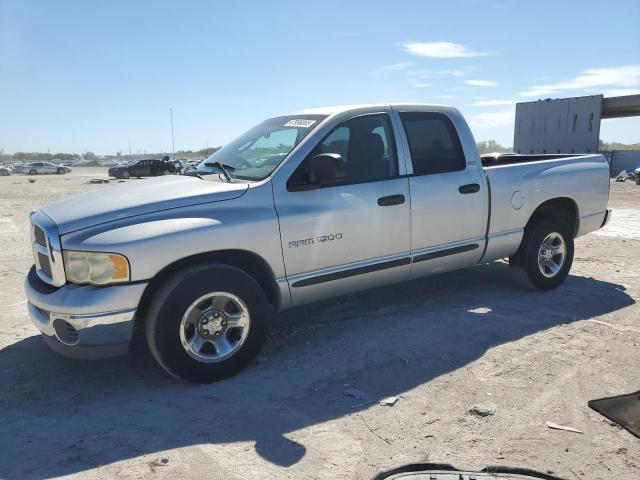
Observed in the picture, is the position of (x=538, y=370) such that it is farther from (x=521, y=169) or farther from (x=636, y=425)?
(x=521, y=169)

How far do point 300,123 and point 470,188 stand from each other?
1745mm

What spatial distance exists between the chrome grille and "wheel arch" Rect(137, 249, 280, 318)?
0.56 metres

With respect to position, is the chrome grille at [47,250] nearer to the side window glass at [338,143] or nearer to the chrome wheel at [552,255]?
the side window glass at [338,143]

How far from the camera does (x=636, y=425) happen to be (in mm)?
3143

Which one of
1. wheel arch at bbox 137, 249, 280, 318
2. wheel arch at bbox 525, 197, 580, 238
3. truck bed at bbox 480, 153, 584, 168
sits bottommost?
wheel arch at bbox 137, 249, 280, 318

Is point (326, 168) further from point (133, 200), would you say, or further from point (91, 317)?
point (91, 317)

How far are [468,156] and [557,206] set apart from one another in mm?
1590

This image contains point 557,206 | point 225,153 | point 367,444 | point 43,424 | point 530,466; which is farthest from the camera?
point 557,206

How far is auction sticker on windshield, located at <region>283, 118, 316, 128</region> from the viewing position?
4446 millimetres

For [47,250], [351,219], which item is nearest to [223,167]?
[351,219]

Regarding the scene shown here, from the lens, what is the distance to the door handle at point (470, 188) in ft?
16.2

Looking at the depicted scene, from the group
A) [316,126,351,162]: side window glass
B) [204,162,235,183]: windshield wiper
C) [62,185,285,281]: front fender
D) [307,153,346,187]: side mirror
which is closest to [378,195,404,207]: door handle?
[316,126,351,162]: side window glass

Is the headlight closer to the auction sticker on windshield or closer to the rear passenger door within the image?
the auction sticker on windshield

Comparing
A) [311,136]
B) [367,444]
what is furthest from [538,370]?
[311,136]
